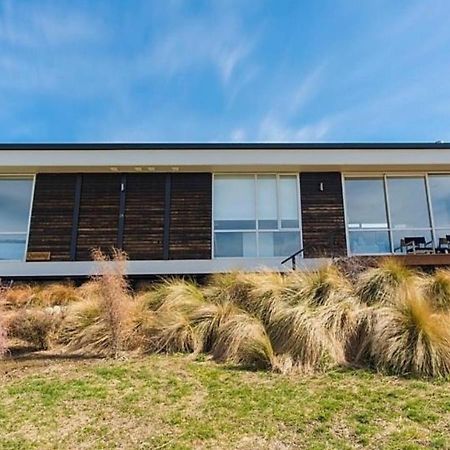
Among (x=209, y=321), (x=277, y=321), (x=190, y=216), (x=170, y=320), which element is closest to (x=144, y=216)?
(x=190, y=216)

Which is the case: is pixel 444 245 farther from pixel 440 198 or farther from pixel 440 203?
pixel 440 198

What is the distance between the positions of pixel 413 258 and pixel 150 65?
9253 millimetres

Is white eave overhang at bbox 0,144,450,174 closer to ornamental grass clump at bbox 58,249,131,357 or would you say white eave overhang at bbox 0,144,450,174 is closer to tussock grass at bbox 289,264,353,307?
tussock grass at bbox 289,264,353,307

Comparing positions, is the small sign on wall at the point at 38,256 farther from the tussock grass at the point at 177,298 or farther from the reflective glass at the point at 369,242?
the reflective glass at the point at 369,242

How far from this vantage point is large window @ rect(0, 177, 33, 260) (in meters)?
12.4

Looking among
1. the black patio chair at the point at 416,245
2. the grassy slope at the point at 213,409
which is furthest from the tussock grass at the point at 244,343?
the black patio chair at the point at 416,245

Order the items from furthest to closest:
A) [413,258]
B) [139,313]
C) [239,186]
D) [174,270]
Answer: [239,186], [174,270], [413,258], [139,313]

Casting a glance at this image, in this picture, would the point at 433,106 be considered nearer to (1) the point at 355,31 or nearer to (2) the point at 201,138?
(1) the point at 355,31

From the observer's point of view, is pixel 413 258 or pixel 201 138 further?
pixel 201 138

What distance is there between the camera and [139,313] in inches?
289

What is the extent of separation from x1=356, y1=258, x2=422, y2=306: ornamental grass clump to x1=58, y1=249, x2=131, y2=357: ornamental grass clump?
150 inches

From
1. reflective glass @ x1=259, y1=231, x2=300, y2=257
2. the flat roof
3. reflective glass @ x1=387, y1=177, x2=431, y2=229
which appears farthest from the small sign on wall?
reflective glass @ x1=387, y1=177, x2=431, y2=229

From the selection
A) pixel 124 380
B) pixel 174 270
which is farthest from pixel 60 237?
pixel 124 380

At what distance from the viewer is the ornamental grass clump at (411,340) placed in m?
5.19
